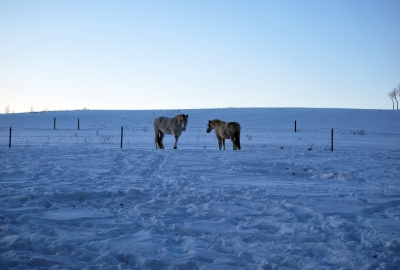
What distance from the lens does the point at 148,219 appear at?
4.70 m

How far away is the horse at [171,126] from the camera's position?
15039 millimetres

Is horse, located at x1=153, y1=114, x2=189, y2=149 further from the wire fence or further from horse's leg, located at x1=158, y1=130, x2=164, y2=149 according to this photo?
the wire fence

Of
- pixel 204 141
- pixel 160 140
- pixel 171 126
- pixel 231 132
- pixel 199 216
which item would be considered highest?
pixel 171 126

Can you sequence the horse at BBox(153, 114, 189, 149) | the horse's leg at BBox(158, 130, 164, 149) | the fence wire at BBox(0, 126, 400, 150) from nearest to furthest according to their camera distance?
1. the horse at BBox(153, 114, 189, 149)
2. the horse's leg at BBox(158, 130, 164, 149)
3. the fence wire at BBox(0, 126, 400, 150)

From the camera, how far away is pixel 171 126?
15.7 meters

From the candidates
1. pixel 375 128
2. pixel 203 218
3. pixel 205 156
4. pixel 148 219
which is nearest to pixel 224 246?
pixel 203 218

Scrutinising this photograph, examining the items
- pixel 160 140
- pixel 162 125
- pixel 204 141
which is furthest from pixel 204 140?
pixel 162 125

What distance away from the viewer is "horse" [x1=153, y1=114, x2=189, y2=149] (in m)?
15.0

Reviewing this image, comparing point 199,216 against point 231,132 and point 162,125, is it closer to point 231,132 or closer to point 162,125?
point 231,132

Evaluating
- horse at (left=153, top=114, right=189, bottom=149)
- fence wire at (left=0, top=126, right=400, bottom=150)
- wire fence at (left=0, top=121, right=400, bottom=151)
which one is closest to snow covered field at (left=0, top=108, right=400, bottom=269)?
horse at (left=153, top=114, right=189, bottom=149)

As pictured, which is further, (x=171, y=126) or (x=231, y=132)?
(x=171, y=126)

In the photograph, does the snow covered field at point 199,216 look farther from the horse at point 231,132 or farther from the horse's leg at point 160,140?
the horse's leg at point 160,140

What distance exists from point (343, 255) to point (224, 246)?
1306 mm

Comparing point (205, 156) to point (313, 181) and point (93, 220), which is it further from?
point (93, 220)
